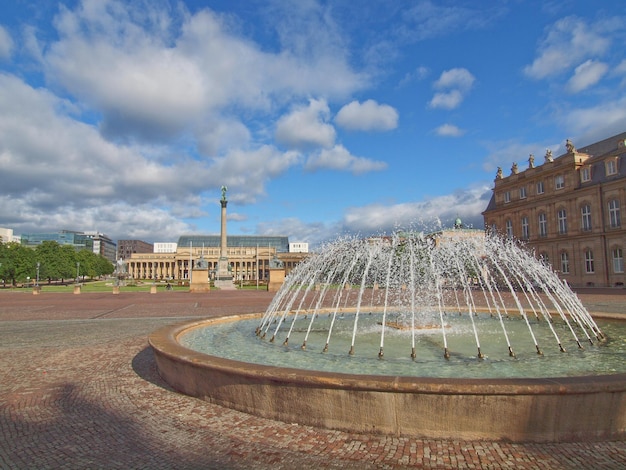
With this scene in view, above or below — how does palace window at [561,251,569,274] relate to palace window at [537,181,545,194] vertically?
below

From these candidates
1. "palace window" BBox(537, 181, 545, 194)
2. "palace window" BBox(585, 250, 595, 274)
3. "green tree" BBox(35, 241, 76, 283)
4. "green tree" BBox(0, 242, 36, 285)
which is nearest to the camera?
"palace window" BBox(585, 250, 595, 274)

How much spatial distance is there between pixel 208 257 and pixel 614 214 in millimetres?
130652

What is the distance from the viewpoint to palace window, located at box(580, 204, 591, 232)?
4953 centimetres

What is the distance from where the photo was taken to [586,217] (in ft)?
164

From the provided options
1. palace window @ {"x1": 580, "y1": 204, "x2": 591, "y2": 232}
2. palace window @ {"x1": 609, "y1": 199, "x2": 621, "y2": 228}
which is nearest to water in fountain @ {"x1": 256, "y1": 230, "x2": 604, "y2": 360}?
palace window @ {"x1": 609, "y1": 199, "x2": 621, "y2": 228}

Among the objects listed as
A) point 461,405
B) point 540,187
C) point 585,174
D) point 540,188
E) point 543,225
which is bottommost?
point 461,405

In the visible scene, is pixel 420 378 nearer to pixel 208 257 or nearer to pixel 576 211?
pixel 576 211

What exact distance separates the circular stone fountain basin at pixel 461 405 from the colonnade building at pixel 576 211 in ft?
162

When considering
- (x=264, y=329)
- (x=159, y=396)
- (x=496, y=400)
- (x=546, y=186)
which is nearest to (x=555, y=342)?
(x=496, y=400)

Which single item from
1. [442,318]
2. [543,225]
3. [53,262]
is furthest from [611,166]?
[53,262]

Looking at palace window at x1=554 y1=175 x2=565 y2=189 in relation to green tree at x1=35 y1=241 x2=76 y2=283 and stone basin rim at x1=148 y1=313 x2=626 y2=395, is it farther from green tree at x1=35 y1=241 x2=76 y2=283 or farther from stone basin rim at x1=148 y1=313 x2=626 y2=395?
green tree at x1=35 y1=241 x2=76 y2=283

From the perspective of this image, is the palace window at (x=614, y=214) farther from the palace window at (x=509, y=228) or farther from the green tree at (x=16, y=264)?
the green tree at (x=16, y=264)

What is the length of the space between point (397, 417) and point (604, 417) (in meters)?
2.32

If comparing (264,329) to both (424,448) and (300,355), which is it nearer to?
(300,355)
